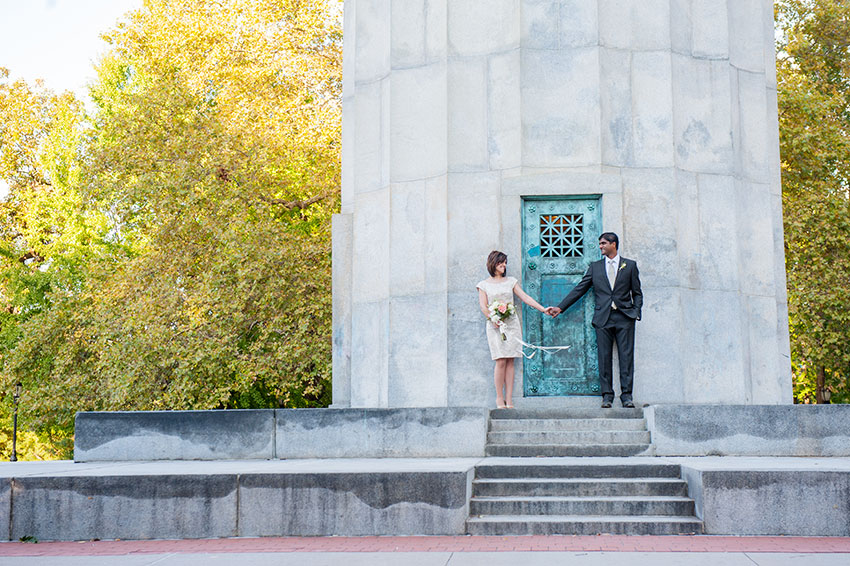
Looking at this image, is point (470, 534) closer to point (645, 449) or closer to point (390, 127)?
point (645, 449)

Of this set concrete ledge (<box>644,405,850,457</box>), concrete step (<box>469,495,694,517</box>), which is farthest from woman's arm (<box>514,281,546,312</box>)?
concrete step (<box>469,495,694,517</box>)

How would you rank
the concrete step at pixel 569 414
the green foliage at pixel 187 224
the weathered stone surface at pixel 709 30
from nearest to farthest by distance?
the concrete step at pixel 569 414 → the weathered stone surface at pixel 709 30 → the green foliage at pixel 187 224

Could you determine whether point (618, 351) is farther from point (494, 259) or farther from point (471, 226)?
point (471, 226)

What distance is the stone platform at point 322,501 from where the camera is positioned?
7.40 metres

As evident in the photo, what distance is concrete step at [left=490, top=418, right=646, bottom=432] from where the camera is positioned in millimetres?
10812

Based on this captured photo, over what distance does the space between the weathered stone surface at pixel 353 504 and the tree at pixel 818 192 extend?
18875 millimetres

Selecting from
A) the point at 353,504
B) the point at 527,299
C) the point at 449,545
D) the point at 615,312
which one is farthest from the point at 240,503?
the point at 615,312

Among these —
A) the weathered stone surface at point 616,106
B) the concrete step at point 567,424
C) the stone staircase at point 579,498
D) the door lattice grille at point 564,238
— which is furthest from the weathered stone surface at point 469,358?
the weathered stone surface at point 616,106

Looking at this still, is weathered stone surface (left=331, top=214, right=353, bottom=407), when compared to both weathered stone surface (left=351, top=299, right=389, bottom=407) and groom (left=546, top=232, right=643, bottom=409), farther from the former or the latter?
groom (left=546, top=232, right=643, bottom=409)

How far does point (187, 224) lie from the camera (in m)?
24.7

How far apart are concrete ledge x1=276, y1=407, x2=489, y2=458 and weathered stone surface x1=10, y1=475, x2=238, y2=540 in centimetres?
267

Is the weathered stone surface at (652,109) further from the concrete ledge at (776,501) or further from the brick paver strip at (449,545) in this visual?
the brick paver strip at (449,545)

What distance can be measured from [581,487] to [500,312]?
373cm

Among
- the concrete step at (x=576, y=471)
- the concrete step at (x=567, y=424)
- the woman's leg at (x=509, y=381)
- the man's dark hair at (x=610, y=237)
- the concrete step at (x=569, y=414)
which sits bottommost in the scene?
the concrete step at (x=576, y=471)
